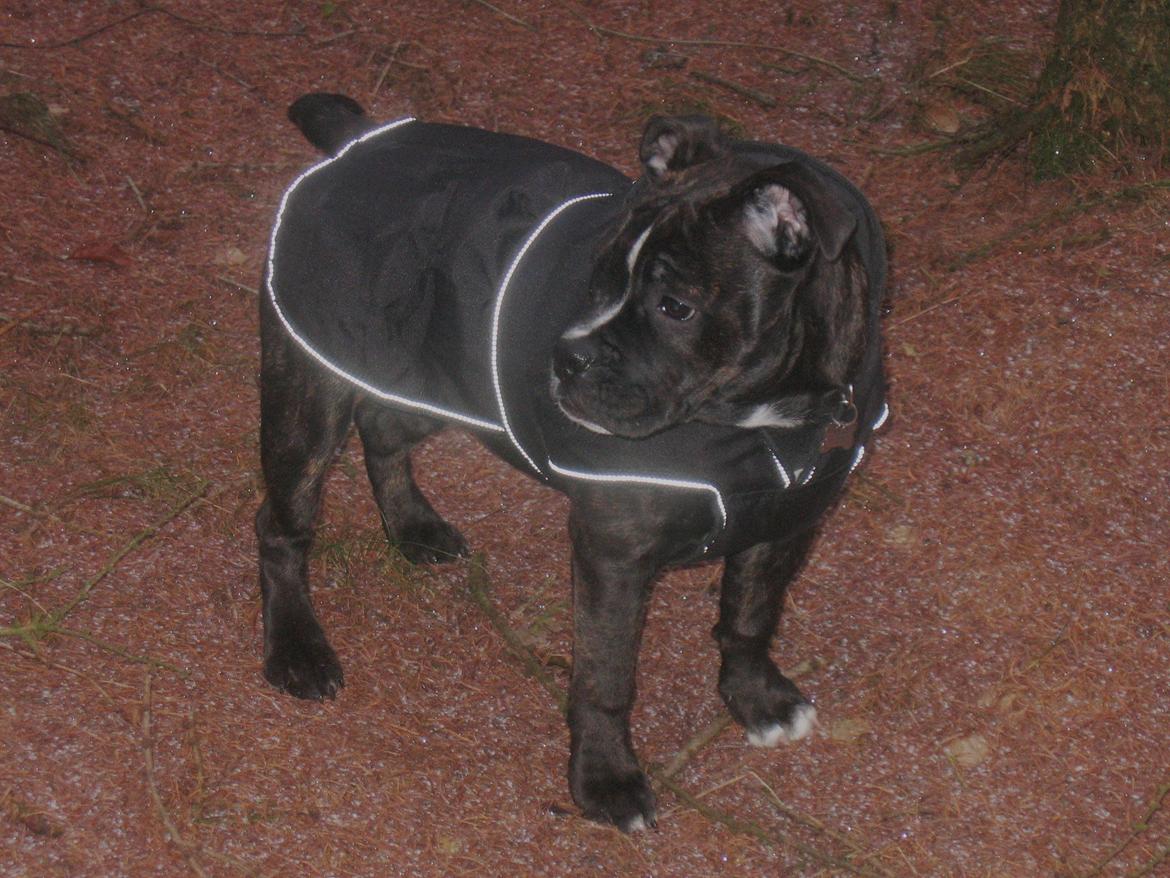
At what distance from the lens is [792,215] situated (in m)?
3.41

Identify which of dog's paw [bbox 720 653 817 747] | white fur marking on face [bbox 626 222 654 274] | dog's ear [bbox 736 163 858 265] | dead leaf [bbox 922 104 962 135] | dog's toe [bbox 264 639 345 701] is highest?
dog's ear [bbox 736 163 858 265]

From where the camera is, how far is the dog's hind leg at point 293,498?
4273 millimetres

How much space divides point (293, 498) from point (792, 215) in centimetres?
186

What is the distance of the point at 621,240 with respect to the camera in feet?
11.7

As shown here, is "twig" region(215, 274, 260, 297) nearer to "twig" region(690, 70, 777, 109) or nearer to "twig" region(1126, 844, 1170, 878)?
"twig" region(690, 70, 777, 109)

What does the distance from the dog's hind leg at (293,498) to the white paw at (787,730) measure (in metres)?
1.28

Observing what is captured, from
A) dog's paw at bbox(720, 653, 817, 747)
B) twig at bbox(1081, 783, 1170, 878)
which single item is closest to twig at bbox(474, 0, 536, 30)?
dog's paw at bbox(720, 653, 817, 747)

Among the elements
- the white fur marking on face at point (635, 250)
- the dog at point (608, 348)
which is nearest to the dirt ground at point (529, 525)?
the dog at point (608, 348)

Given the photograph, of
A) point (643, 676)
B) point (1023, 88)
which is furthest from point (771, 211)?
point (1023, 88)

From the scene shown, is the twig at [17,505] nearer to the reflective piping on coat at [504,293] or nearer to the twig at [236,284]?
the twig at [236,284]

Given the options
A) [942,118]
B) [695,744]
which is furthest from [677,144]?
[942,118]

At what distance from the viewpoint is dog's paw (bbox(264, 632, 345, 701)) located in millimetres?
4473

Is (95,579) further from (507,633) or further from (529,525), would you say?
(529,525)

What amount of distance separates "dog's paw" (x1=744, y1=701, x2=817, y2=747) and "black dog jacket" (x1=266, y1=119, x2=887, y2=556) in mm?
816
